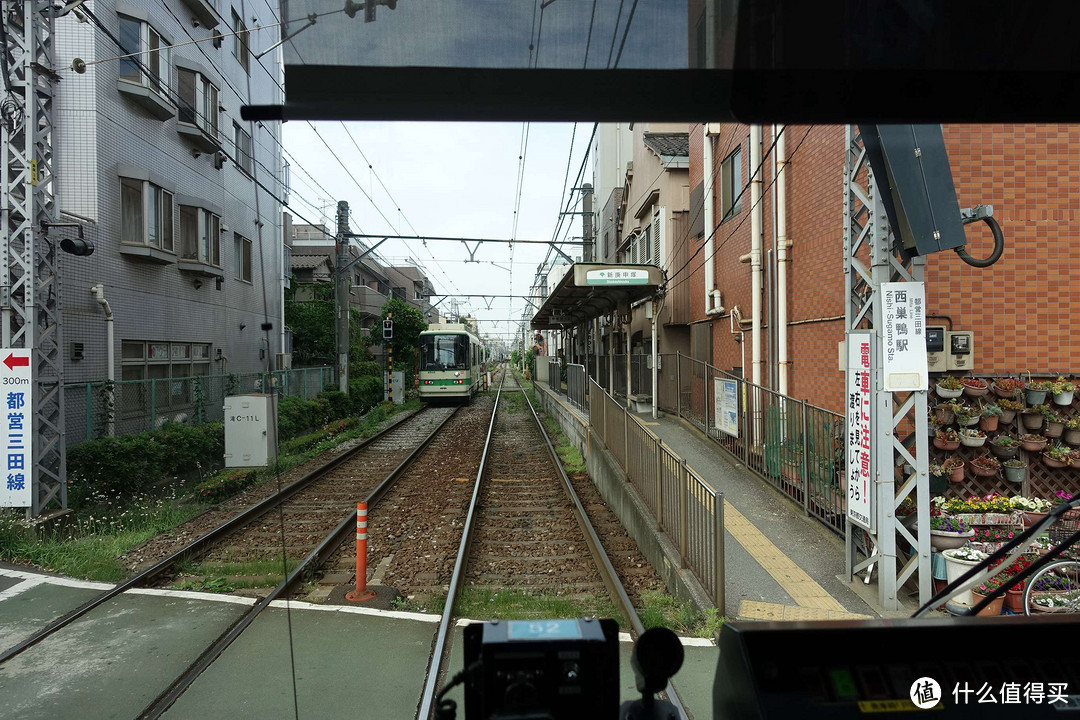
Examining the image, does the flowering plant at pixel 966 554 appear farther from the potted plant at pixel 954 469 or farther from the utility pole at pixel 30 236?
the utility pole at pixel 30 236

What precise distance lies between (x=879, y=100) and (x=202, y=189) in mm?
16347

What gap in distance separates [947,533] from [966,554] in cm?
26

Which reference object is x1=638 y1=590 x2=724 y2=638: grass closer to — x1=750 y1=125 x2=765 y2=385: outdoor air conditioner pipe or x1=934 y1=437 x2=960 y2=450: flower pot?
x1=934 y1=437 x2=960 y2=450: flower pot

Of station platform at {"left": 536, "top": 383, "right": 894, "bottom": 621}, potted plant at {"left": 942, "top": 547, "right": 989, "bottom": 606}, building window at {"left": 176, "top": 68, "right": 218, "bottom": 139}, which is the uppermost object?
building window at {"left": 176, "top": 68, "right": 218, "bottom": 139}

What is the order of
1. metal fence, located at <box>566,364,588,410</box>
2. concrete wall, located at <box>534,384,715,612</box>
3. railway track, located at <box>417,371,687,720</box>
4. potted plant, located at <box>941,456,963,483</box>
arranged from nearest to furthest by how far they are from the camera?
railway track, located at <box>417,371,687,720</box>, concrete wall, located at <box>534,384,715,612</box>, potted plant, located at <box>941,456,963,483</box>, metal fence, located at <box>566,364,588,410</box>

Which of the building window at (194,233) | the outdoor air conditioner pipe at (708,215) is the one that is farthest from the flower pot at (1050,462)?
the building window at (194,233)

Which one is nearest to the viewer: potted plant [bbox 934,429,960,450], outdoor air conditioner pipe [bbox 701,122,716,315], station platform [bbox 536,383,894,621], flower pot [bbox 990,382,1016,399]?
station platform [bbox 536,383,894,621]

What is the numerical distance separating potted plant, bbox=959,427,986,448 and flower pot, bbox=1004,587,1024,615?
1.54 meters

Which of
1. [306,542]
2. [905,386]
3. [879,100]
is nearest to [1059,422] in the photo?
[905,386]

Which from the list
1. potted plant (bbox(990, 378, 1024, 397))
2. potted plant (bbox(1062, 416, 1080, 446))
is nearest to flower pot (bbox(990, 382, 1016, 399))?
potted plant (bbox(990, 378, 1024, 397))

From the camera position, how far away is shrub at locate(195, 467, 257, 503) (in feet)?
33.3

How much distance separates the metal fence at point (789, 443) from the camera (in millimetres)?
6555

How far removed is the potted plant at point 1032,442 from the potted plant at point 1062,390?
16.4 inches

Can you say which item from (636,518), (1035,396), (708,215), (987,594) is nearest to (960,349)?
(1035,396)
